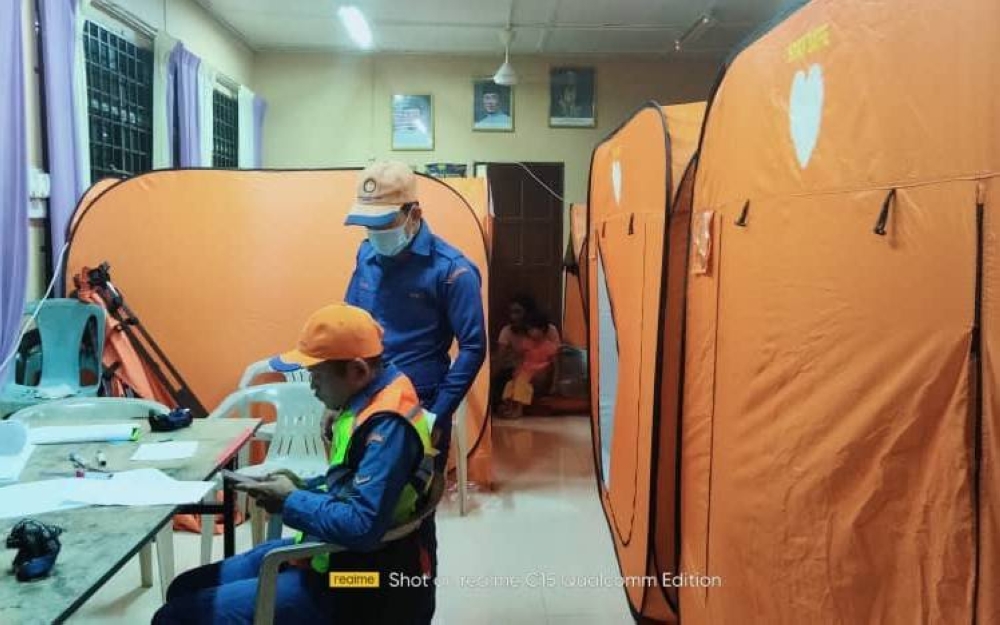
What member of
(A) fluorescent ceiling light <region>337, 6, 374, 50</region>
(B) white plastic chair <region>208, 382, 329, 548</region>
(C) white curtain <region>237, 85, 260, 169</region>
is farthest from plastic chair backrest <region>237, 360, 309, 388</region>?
(C) white curtain <region>237, 85, 260, 169</region>

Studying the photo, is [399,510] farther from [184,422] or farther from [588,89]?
[588,89]

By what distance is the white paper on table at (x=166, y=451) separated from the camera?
1.74m

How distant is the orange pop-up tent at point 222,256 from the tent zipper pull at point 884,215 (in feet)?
8.49

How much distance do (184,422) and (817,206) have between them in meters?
1.69

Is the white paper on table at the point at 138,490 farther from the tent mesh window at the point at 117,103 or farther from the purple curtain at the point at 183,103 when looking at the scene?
the purple curtain at the point at 183,103

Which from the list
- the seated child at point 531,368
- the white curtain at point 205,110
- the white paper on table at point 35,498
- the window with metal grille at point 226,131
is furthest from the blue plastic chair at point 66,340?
the seated child at point 531,368

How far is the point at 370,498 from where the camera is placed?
51.1 inches

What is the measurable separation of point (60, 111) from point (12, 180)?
52cm

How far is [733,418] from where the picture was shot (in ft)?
5.19

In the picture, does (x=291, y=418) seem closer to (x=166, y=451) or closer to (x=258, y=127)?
(x=166, y=451)

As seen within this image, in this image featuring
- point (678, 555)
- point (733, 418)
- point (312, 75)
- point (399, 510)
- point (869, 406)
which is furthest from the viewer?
point (312, 75)

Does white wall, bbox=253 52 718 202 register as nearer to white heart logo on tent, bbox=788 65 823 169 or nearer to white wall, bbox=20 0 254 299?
white wall, bbox=20 0 254 299

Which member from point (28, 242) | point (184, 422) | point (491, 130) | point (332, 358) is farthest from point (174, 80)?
point (332, 358)

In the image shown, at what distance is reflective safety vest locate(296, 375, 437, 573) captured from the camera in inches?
53.5
